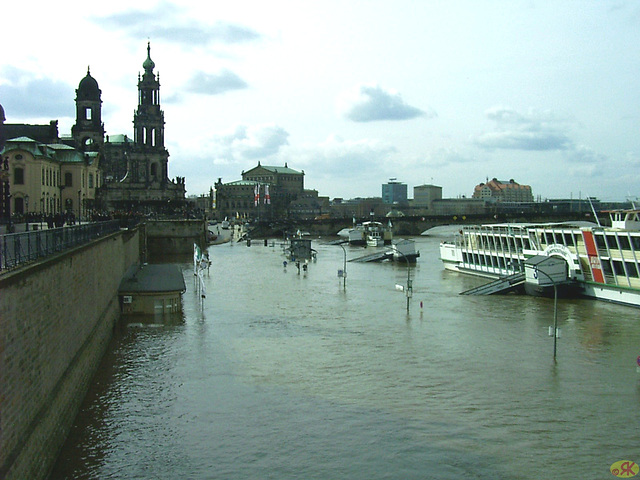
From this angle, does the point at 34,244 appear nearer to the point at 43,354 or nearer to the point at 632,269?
the point at 43,354

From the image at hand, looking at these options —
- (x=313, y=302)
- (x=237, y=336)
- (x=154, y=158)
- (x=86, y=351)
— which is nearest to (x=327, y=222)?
(x=154, y=158)

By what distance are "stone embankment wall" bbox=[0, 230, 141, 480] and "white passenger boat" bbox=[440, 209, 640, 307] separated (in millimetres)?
28051

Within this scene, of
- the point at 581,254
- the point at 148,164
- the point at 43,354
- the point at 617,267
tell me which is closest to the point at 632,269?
the point at 617,267

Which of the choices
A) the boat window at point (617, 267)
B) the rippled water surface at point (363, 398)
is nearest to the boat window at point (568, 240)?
the boat window at point (617, 267)

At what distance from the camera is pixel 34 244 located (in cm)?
2183

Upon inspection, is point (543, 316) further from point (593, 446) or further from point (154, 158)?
point (154, 158)

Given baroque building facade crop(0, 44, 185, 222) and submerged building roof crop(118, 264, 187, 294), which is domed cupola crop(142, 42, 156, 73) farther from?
submerged building roof crop(118, 264, 187, 294)

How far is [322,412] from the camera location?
25.3 m

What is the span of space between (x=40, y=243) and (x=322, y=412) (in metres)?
10.7

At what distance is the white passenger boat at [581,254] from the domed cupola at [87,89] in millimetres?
90571

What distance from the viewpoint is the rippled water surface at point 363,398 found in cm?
2111

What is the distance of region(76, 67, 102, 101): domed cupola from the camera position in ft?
450

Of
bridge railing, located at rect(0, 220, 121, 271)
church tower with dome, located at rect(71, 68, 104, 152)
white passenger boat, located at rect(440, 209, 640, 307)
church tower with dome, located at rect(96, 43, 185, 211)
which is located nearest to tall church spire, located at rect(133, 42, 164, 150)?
church tower with dome, located at rect(96, 43, 185, 211)

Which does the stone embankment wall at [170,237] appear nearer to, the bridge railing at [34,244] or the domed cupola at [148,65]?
the domed cupola at [148,65]
